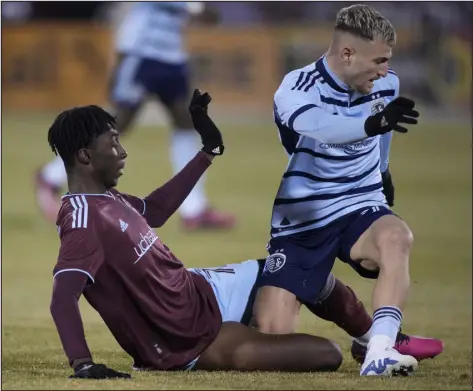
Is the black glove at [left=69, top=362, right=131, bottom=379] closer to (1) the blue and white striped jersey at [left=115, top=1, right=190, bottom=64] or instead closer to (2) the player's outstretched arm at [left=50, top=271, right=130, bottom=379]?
(2) the player's outstretched arm at [left=50, top=271, right=130, bottom=379]

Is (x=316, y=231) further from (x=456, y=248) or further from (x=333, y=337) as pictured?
(x=456, y=248)

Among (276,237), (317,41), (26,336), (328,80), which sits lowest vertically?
(26,336)

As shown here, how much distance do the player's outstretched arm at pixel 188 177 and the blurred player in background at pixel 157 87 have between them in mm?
6043

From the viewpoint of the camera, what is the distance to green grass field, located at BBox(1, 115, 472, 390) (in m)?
5.25

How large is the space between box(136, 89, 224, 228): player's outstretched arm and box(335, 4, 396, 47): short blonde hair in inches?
29.8

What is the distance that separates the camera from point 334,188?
620 centimetres

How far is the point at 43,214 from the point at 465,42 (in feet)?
47.3

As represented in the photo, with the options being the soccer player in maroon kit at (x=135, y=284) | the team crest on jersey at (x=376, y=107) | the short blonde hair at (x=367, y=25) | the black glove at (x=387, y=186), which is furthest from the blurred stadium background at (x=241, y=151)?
the short blonde hair at (x=367, y=25)

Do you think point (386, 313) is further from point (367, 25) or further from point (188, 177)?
point (367, 25)

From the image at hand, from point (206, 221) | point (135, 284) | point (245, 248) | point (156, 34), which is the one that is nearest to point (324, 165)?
point (135, 284)

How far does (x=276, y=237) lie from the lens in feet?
20.7

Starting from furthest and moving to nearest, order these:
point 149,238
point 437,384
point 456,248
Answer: point 456,248, point 149,238, point 437,384

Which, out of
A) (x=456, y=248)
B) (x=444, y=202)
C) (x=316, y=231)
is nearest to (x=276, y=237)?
(x=316, y=231)

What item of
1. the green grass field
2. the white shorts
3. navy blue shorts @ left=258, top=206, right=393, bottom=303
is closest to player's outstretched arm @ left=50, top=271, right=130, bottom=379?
the green grass field
